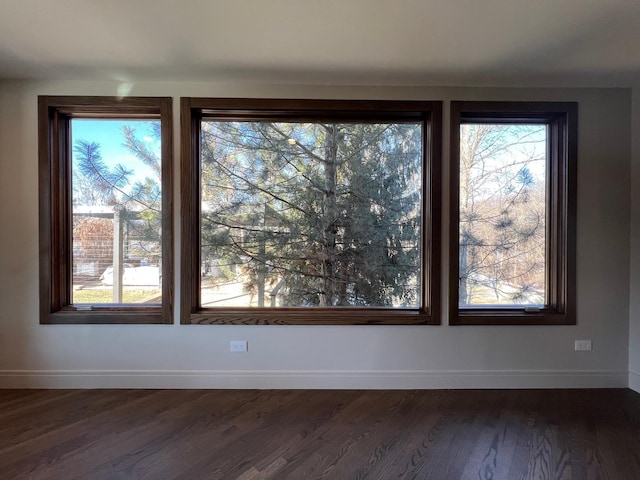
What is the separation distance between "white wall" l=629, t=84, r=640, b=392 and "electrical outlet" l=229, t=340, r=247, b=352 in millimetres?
3080

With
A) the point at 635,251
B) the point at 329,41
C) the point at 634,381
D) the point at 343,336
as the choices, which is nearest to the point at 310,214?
the point at 343,336

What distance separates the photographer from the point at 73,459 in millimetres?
1647

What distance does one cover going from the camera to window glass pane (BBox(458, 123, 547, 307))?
8.14ft

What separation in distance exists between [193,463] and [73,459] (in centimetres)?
67

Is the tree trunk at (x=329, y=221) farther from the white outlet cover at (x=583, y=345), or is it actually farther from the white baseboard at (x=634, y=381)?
the white baseboard at (x=634, y=381)

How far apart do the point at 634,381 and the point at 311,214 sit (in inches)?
113

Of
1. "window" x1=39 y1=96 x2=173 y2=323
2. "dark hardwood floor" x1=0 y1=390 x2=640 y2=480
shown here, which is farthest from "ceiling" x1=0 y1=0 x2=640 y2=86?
"dark hardwood floor" x1=0 y1=390 x2=640 y2=480

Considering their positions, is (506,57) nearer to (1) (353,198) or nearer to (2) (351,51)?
(2) (351,51)

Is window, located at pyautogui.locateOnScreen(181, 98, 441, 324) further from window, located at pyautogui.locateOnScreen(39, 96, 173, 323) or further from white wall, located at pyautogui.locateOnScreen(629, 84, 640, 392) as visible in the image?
white wall, located at pyautogui.locateOnScreen(629, 84, 640, 392)

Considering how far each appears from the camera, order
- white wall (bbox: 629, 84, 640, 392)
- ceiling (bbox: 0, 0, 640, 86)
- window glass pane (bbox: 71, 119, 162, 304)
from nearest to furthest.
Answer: ceiling (bbox: 0, 0, 640, 86)
white wall (bbox: 629, 84, 640, 392)
window glass pane (bbox: 71, 119, 162, 304)

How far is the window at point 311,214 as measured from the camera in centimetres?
246

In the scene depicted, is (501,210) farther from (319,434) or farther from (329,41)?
(319,434)

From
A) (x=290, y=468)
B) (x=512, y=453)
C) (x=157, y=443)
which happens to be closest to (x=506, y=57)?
(x=512, y=453)

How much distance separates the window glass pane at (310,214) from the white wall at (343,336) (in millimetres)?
270
